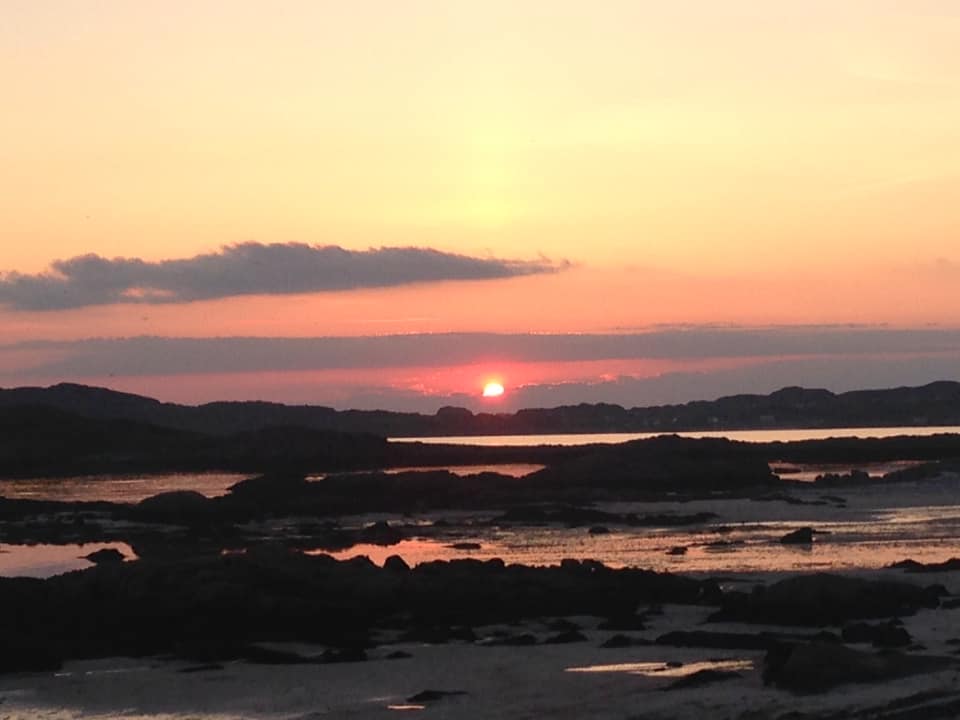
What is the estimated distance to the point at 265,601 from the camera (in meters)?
28.3

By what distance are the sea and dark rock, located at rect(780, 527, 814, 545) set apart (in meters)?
0.39

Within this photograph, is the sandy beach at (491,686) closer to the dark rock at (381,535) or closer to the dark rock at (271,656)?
the dark rock at (271,656)

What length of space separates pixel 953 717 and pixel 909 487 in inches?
Answer: 2107

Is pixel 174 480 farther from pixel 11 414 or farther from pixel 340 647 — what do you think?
pixel 340 647

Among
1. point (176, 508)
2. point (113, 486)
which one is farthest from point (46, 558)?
point (113, 486)

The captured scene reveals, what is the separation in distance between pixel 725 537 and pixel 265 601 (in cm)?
2286

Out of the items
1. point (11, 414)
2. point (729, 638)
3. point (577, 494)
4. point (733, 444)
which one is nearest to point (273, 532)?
point (577, 494)

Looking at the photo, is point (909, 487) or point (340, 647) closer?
point (340, 647)

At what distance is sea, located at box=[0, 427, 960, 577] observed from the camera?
39.8 meters

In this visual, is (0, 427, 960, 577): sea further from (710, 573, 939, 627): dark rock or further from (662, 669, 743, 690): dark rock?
(662, 669, 743, 690): dark rock

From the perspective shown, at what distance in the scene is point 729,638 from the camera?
2509 centimetres

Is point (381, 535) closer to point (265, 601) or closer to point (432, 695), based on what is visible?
point (265, 601)

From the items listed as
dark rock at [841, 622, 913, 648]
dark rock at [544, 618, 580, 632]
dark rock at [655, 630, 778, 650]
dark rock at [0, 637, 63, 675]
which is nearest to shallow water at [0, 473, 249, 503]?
dark rock at [0, 637, 63, 675]

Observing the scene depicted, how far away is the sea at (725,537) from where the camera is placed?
39.8 meters
